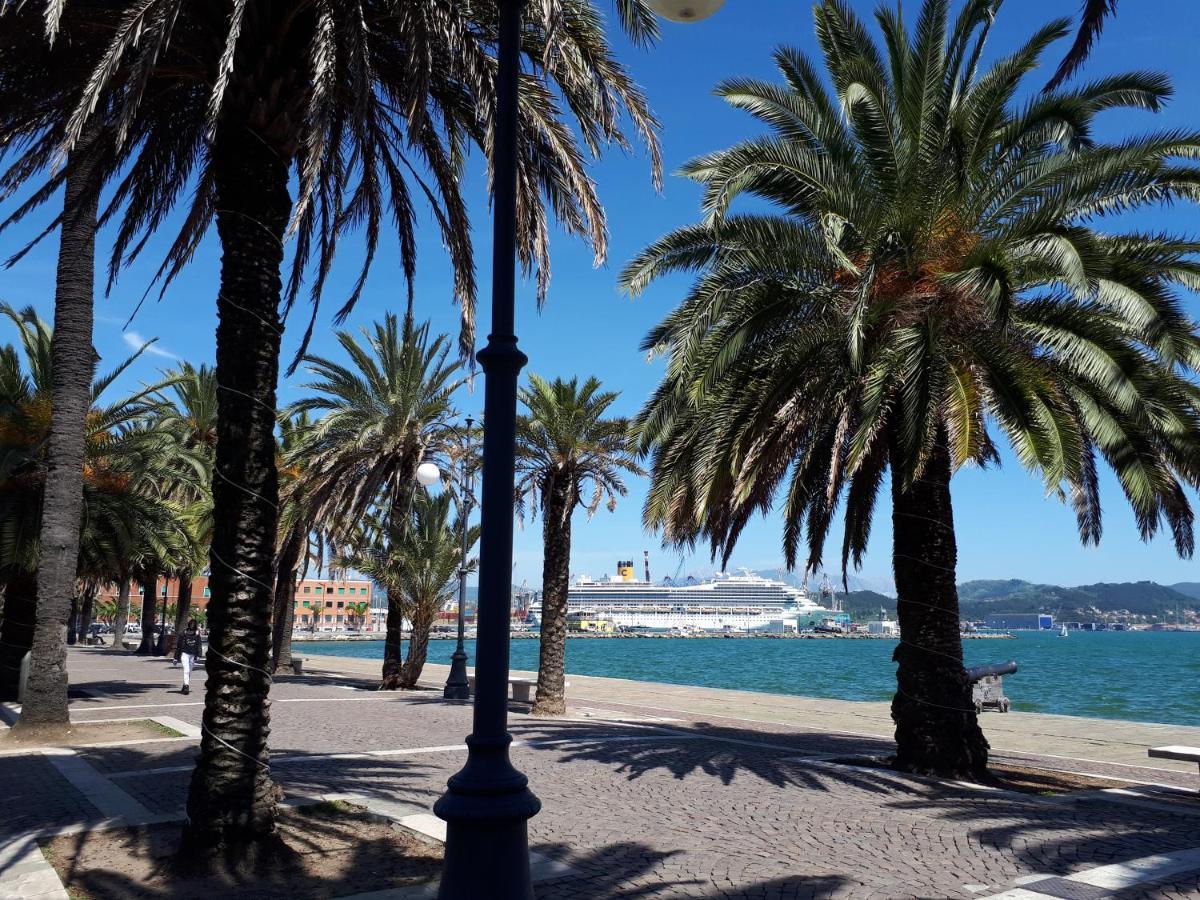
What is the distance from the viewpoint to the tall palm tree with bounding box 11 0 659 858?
6.65 m

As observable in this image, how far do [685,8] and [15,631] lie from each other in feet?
59.5

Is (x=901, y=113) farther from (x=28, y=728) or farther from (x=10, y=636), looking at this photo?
(x=10, y=636)

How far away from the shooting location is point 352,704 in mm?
19484

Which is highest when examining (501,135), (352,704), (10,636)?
(501,135)

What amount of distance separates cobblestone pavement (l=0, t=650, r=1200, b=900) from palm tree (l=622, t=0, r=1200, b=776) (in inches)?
84.7

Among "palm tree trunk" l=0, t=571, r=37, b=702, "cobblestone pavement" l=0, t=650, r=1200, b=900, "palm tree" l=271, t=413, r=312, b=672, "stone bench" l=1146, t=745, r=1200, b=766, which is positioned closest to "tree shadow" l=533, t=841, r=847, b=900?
"cobblestone pavement" l=0, t=650, r=1200, b=900

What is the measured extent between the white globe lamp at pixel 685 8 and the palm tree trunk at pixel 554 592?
15.2 metres

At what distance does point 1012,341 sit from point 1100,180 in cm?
199

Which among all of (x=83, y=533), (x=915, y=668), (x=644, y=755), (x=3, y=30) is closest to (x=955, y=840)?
(x=915, y=668)

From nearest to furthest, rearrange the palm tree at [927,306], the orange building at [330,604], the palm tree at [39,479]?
the palm tree at [927,306], the palm tree at [39,479], the orange building at [330,604]

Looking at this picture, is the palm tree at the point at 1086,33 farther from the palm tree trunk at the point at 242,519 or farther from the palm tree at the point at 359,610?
the palm tree at the point at 359,610

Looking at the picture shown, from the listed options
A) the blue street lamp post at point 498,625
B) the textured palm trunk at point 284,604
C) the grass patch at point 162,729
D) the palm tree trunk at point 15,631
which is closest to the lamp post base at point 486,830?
the blue street lamp post at point 498,625

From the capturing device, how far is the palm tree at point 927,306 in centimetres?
998

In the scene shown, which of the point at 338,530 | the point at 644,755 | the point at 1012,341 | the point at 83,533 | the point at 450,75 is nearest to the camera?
the point at 450,75
